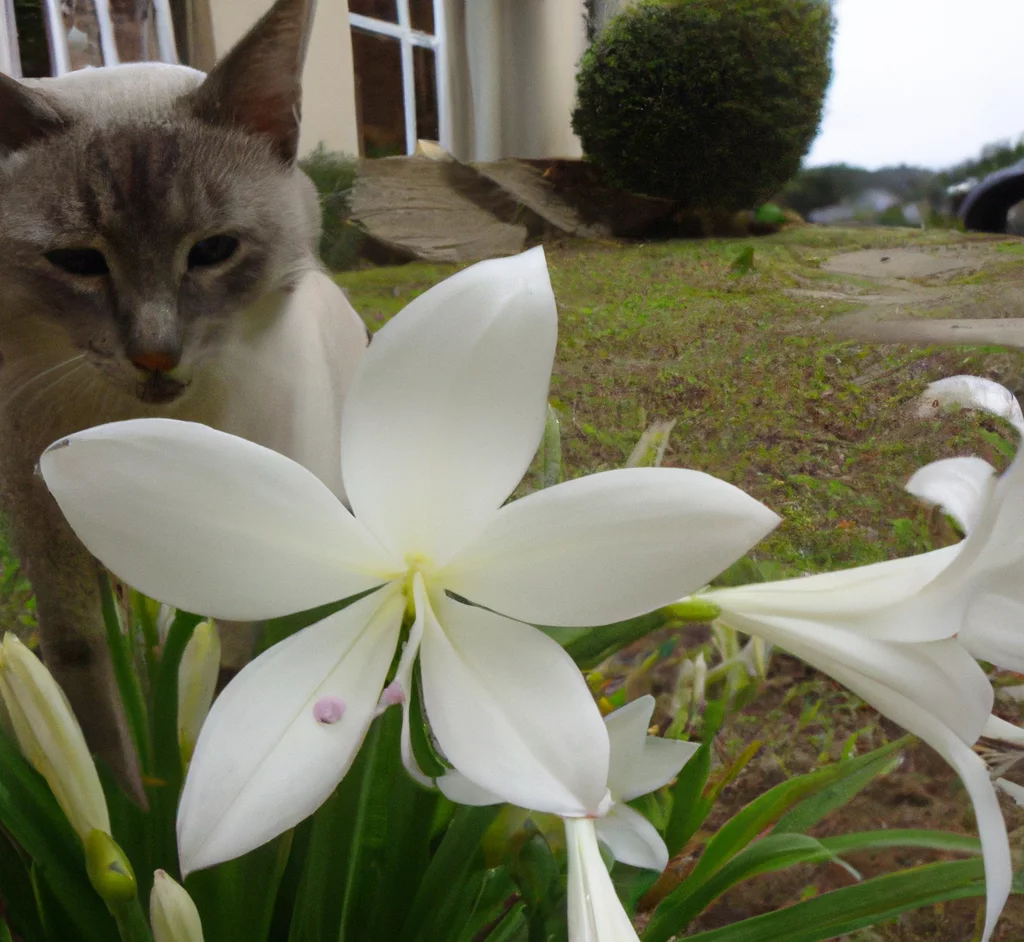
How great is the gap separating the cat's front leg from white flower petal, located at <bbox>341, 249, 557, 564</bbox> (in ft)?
0.74

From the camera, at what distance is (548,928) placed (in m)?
0.30

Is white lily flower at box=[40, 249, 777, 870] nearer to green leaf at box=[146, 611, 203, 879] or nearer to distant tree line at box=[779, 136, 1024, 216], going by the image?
green leaf at box=[146, 611, 203, 879]

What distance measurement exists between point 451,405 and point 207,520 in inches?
2.5

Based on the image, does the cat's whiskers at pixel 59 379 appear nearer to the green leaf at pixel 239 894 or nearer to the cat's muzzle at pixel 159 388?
the cat's muzzle at pixel 159 388

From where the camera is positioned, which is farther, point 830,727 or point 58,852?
A: point 830,727

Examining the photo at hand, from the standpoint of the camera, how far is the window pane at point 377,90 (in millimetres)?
368

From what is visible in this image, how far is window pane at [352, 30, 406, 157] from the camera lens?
368 millimetres

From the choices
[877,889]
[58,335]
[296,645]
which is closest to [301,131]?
[58,335]

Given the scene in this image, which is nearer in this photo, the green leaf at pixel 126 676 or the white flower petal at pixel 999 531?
the white flower petal at pixel 999 531

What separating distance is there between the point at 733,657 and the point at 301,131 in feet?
1.06

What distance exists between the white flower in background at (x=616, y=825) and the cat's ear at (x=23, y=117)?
0.94ft

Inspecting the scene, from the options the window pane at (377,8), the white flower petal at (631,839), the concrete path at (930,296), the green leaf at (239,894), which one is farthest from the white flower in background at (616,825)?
the window pane at (377,8)

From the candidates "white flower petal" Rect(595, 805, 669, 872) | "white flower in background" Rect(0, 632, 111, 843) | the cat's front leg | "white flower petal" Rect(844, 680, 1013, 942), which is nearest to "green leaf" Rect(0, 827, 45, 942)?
the cat's front leg

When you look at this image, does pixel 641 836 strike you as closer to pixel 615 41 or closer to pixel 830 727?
pixel 830 727
